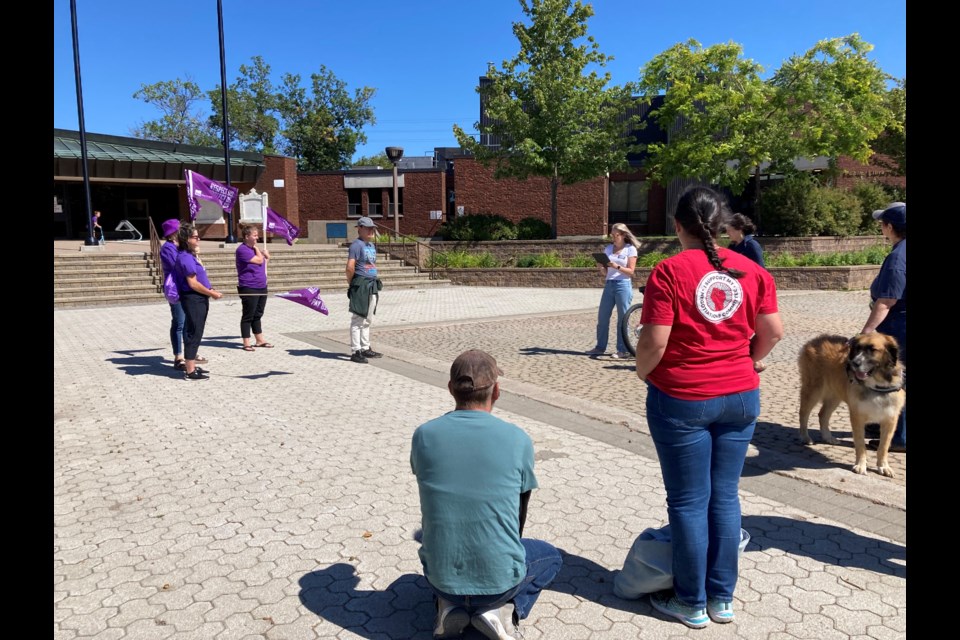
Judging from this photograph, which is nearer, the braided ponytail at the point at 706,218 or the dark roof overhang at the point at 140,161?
the braided ponytail at the point at 706,218

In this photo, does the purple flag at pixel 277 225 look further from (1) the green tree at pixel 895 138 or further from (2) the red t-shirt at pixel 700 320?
(1) the green tree at pixel 895 138

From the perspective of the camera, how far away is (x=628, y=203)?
1422 inches

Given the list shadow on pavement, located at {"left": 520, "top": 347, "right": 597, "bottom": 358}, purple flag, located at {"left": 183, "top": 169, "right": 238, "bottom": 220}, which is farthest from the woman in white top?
purple flag, located at {"left": 183, "top": 169, "right": 238, "bottom": 220}

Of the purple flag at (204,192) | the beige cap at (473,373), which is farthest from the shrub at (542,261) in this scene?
the beige cap at (473,373)

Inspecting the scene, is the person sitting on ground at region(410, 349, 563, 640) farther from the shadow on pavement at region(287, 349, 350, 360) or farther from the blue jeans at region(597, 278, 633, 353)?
the shadow on pavement at region(287, 349, 350, 360)

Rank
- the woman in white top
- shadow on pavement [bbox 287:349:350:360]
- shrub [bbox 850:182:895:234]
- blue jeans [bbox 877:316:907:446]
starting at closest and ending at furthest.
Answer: blue jeans [bbox 877:316:907:446], the woman in white top, shadow on pavement [bbox 287:349:350:360], shrub [bbox 850:182:895:234]

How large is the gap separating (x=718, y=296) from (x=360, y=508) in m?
2.67

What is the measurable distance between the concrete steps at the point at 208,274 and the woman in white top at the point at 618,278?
12537mm

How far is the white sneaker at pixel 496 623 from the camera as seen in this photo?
2.87 metres

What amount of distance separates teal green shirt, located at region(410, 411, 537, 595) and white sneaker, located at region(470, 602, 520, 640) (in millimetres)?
111

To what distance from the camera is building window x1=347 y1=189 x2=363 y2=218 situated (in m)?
40.3
